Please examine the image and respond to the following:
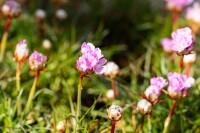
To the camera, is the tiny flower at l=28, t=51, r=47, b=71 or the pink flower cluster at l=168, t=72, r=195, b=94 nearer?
the pink flower cluster at l=168, t=72, r=195, b=94

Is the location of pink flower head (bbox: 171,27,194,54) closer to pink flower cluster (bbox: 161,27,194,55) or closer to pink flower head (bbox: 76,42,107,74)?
pink flower cluster (bbox: 161,27,194,55)

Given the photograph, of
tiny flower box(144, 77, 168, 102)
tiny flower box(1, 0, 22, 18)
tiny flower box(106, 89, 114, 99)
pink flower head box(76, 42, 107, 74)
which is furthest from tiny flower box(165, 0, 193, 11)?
pink flower head box(76, 42, 107, 74)

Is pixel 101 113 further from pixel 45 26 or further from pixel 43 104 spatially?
pixel 45 26

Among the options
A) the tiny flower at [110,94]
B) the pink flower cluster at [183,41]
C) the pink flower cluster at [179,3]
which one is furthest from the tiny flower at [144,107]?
the pink flower cluster at [179,3]

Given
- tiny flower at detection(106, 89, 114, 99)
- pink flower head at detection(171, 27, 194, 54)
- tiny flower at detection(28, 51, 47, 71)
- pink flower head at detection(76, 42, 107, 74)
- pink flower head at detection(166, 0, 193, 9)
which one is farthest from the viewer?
pink flower head at detection(166, 0, 193, 9)

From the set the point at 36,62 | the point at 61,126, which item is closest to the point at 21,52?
the point at 36,62

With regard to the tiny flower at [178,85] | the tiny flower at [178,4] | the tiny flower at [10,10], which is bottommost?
the tiny flower at [178,85]

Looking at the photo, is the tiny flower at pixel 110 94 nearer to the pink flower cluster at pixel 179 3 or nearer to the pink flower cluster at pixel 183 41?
the pink flower cluster at pixel 183 41

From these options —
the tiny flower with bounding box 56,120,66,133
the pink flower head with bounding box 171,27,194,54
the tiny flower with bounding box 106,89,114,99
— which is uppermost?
the tiny flower with bounding box 106,89,114,99
